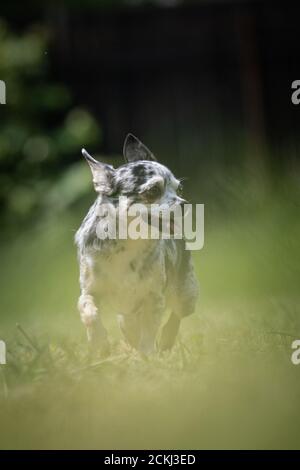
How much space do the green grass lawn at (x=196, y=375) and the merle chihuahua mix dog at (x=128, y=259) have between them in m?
0.22

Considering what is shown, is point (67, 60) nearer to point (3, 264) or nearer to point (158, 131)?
point (158, 131)

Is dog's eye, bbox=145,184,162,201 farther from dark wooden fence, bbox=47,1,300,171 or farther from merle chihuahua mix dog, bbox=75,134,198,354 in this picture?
Result: dark wooden fence, bbox=47,1,300,171

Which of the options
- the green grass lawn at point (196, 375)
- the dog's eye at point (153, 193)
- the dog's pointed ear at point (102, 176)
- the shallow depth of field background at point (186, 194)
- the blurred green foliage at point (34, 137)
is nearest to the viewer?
the green grass lawn at point (196, 375)

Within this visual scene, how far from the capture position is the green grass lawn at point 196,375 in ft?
10.5

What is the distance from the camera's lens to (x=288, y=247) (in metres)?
4.30

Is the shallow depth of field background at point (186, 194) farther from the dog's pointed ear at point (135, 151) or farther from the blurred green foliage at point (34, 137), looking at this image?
the dog's pointed ear at point (135, 151)

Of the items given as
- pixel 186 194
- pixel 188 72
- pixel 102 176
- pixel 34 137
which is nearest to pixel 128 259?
pixel 102 176

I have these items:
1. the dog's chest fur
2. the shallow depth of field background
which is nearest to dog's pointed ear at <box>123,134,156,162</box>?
the dog's chest fur

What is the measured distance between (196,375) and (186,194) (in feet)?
11.7

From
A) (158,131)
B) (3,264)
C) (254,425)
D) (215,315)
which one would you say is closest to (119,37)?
(158,131)

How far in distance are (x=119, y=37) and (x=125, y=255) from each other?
654 centimetres

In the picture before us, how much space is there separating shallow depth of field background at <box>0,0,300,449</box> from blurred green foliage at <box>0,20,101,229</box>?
2 centimetres

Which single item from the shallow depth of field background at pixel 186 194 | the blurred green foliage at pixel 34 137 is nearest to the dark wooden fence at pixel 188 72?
the shallow depth of field background at pixel 186 194

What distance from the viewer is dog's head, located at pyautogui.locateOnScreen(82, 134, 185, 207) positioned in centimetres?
364
